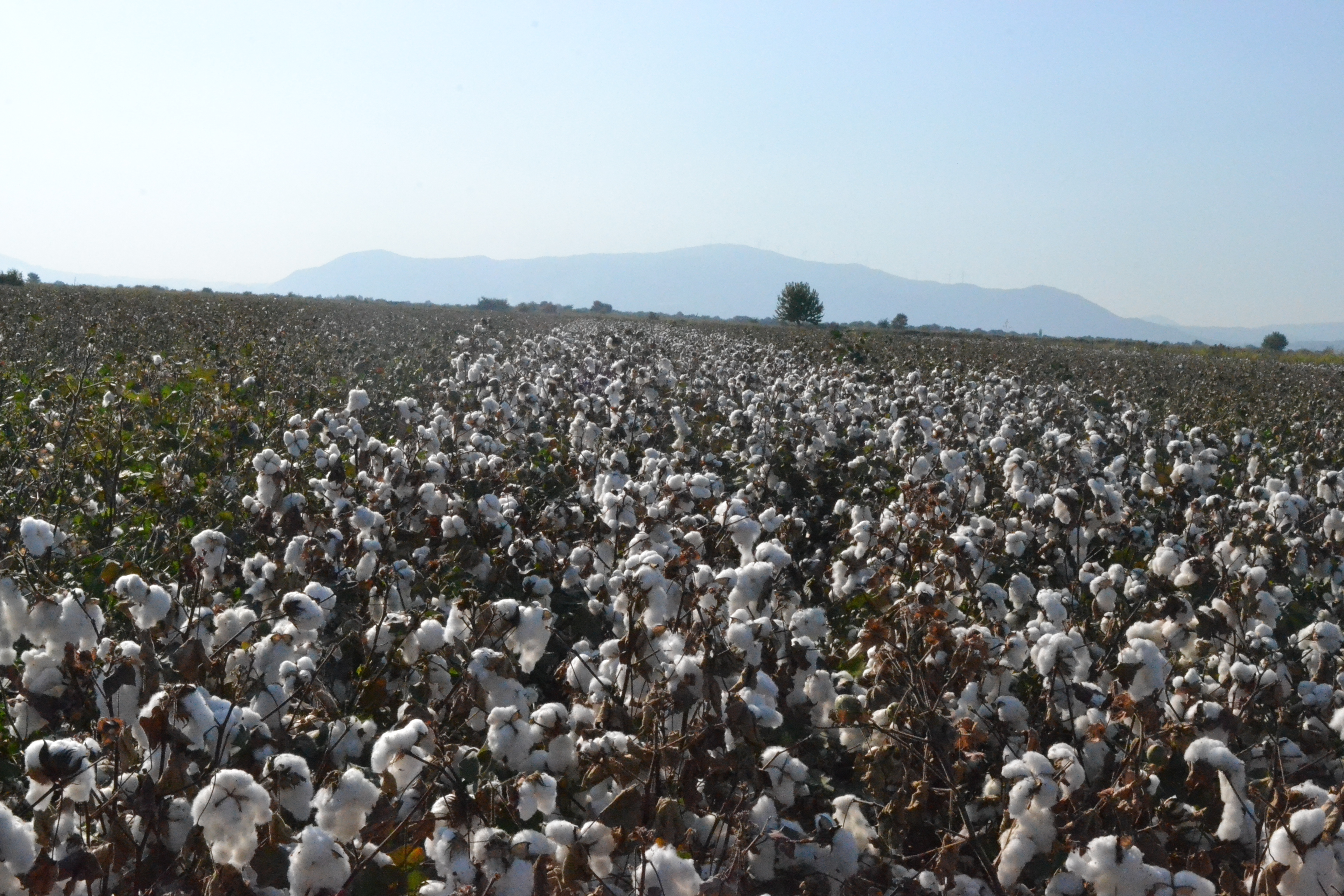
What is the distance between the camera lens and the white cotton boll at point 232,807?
77.6 inches

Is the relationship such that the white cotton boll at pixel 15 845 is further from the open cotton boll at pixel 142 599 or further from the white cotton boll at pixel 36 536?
the white cotton boll at pixel 36 536

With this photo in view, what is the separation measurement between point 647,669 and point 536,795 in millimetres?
1109

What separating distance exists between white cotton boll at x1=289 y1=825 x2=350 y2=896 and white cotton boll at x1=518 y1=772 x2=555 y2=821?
0.41m

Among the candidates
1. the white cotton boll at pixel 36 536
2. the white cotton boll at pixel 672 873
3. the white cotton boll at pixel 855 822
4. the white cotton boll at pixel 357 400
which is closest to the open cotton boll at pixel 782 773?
the white cotton boll at pixel 855 822

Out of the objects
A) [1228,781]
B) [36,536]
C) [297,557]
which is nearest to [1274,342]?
[1228,781]

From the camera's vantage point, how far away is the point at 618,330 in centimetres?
2988

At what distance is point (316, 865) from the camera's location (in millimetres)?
2029

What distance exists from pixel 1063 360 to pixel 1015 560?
2309 centimetres

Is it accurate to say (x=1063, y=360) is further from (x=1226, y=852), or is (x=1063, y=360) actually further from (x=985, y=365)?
(x=1226, y=852)

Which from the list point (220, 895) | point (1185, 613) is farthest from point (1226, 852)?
point (220, 895)

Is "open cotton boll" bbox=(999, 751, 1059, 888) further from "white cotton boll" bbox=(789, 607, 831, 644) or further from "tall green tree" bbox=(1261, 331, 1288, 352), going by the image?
"tall green tree" bbox=(1261, 331, 1288, 352)

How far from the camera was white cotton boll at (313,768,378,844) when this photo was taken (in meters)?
2.19

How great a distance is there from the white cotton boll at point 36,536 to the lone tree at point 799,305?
2631 inches

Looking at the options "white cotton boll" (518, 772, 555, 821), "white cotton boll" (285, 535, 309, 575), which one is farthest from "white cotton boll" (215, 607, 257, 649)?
"white cotton boll" (518, 772, 555, 821)
